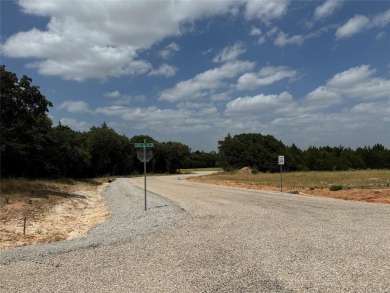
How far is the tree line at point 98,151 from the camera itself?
3350 cm

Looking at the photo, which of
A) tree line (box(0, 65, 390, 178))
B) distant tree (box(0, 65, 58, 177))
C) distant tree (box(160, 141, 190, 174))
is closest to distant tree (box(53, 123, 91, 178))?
tree line (box(0, 65, 390, 178))

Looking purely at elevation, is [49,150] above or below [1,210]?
above

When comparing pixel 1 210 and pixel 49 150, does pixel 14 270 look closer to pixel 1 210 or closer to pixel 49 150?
pixel 1 210

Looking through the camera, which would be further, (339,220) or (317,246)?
(339,220)

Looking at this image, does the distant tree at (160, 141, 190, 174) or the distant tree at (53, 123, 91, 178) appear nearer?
the distant tree at (53, 123, 91, 178)

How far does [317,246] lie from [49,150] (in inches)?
1558

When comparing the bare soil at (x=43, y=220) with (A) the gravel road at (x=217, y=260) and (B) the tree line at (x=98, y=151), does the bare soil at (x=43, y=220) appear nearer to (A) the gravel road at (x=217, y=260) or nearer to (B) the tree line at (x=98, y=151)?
(A) the gravel road at (x=217, y=260)

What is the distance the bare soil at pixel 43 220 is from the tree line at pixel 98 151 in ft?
28.5

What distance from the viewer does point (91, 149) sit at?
83062 millimetres

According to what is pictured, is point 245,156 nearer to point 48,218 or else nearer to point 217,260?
point 48,218

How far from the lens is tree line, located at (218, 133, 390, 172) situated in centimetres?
10988

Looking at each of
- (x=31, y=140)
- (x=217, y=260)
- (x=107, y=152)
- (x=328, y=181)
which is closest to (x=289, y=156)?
(x=107, y=152)

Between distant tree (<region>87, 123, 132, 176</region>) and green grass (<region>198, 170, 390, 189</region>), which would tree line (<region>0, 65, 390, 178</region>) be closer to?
distant tree (<region>87, 123, 132, 176</region>)

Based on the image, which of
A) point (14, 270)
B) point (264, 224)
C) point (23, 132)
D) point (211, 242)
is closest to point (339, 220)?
point (264, 224)
